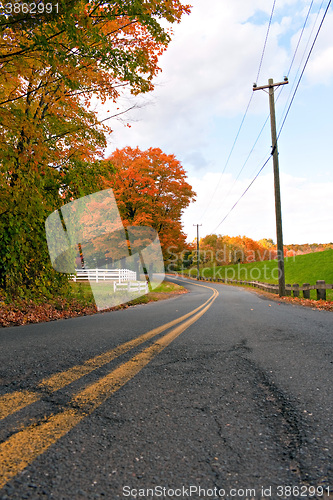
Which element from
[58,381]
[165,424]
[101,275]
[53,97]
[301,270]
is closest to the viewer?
[165,424]

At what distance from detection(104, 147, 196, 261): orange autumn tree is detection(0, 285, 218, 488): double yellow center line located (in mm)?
22576

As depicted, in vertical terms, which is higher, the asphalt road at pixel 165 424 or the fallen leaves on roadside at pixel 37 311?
the asphalt road at pixel 165 424

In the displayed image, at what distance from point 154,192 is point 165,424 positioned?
25.3 m

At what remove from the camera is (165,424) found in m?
1.67

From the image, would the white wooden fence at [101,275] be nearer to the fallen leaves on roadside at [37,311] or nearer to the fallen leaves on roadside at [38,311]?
Result: the fallen leaves on roadside at [38,311]

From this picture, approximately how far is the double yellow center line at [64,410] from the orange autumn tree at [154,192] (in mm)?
22576

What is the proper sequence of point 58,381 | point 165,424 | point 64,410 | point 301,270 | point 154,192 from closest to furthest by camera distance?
1. point 165,424
2. point 64,410
3. point 58,381
4. point 154,192
5. point 301,270

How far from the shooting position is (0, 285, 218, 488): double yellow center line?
4.27ft

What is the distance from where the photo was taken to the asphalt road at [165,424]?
3.83 feet

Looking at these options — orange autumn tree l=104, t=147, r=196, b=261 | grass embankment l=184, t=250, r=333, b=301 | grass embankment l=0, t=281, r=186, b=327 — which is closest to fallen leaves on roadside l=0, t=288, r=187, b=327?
grass embankment l=0, t=281, r=186, b=327

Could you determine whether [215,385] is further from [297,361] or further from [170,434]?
[297,361]

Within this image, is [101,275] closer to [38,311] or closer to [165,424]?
[38,311]

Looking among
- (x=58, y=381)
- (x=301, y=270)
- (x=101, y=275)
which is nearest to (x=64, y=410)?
(x=58, y=381)

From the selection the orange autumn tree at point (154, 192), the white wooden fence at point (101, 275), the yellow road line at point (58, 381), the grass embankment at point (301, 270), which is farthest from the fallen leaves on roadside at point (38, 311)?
the orange autumn tree at point (154, 192)
